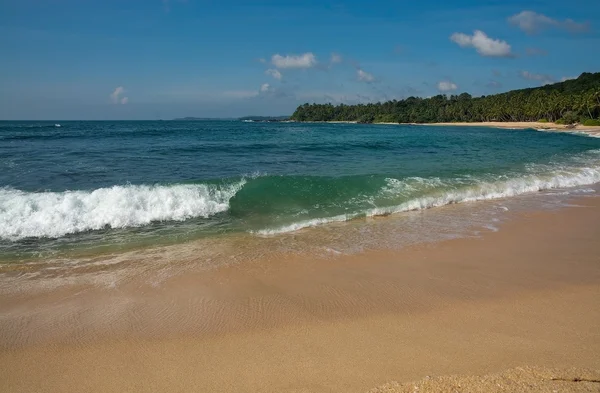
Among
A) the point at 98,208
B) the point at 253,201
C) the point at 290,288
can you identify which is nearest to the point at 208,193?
the point at 253,201

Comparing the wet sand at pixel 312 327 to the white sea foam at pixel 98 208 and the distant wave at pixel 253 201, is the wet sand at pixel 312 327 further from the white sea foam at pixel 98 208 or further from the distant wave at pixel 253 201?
the white sea foam at pixel 98 208

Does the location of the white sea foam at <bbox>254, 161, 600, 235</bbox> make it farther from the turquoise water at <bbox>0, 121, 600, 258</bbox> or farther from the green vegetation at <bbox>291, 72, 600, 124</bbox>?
the green vegetation at <bbox>291, 72, 600, 124</bbox>

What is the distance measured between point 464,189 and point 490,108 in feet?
378

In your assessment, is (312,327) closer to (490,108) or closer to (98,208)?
(98,208)

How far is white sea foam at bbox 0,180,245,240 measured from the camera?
8516 millimetres

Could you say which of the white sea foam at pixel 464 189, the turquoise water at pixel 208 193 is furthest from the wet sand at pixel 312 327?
the white sea foam at pixel 464 189

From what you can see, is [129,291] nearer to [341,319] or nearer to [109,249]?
[109,249]

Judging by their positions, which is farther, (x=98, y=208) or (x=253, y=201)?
(x=253, y=201)

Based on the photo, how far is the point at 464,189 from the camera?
42.9 ft

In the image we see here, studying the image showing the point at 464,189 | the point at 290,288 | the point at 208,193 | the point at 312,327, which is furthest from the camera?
the point at 464,189

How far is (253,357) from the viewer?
381 centimetres

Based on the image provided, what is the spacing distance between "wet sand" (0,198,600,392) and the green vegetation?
84267 mm

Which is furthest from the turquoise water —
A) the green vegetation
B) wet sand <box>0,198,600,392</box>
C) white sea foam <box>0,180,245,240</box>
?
the green vegetation

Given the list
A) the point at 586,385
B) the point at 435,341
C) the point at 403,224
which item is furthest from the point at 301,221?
the point at 586,385
